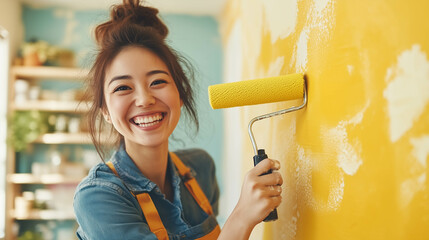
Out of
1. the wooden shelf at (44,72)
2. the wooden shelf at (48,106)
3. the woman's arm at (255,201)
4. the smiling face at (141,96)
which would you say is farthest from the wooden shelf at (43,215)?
the woman's arm at (255,201)

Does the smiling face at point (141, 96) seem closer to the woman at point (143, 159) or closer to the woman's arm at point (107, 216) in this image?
the woman at point (143, 159)

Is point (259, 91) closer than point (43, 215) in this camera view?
Yes

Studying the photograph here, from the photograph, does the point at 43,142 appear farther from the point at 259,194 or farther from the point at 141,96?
the point at 259,194

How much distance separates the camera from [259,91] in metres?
0.72

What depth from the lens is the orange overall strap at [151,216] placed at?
900mm

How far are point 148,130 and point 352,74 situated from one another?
0.56 meters

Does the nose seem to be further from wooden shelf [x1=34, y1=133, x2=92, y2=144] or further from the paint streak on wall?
wooden shelf [x1=34, y1=133, x2=92, y2=144]

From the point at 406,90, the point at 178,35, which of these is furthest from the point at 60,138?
the point at 406,90

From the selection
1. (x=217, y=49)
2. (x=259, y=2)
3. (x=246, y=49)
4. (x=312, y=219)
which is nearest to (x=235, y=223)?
(x=312, y=219)

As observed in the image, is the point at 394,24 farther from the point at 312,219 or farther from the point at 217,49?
the point at 217,49

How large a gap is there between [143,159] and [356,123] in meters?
0.66

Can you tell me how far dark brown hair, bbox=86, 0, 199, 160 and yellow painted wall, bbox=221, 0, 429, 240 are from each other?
35 centimetres

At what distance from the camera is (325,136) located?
64 cm

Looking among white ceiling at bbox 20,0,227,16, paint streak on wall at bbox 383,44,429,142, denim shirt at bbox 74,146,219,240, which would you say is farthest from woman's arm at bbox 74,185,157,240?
white ceiling at bbox 20,0,227,16
